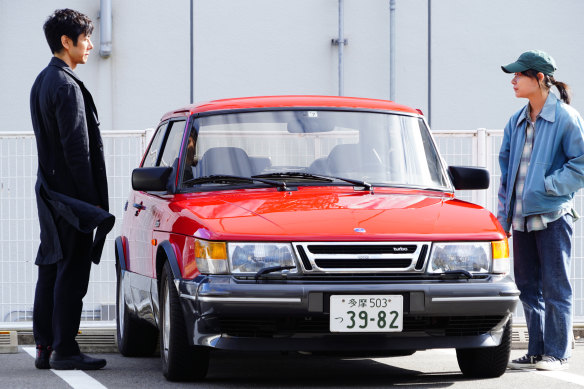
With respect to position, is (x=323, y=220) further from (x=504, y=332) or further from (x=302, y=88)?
(x=302, y=88)

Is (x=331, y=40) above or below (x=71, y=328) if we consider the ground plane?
above

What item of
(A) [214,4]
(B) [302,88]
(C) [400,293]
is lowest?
(C) [400,293]

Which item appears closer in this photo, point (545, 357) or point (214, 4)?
point (545, 357)

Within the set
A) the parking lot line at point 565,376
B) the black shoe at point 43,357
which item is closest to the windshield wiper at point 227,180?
the black shoe at point 43,357

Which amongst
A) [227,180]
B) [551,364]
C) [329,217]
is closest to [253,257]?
[329,217]

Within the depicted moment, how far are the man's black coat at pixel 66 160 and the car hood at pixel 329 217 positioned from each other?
0.79 metres

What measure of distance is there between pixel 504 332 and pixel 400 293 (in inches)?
36.6

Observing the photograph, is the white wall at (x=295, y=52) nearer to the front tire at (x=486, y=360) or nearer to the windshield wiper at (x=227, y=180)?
the windshield wiper at (x=227, y=180)

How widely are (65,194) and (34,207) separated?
2341 millimetres

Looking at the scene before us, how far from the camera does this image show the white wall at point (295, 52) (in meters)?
17.6

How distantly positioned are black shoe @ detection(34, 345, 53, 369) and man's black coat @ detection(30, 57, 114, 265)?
553 mm

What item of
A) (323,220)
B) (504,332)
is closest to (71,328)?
(323,220)

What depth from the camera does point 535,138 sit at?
294 inches

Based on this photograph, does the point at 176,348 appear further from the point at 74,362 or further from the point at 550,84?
the point at 550,84
